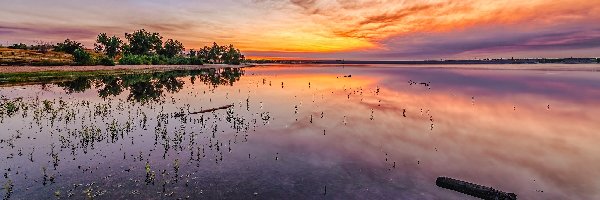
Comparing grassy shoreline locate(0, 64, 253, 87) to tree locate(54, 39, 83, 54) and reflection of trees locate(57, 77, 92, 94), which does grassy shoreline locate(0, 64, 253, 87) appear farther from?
tree locate(54, 39, 83, 54)

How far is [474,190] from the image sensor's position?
13.2 m

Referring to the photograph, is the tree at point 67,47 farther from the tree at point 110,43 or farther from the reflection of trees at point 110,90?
the reflection of trees at point 110,90

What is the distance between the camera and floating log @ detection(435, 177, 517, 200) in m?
12.4

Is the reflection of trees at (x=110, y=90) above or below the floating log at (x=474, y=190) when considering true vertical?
above

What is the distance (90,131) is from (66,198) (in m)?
11.0

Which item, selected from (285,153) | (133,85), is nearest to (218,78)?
(133,85)

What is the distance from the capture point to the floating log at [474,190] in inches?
490

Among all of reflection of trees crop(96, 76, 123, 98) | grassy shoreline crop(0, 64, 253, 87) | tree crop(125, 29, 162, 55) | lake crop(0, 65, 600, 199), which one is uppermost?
tree crop(125, 29, 162, 55)

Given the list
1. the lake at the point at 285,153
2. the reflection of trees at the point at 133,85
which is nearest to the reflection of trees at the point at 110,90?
the reflection of trees at the point at 133,85

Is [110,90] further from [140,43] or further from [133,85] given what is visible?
[140,43]

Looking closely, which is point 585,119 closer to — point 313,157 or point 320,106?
point 320,106

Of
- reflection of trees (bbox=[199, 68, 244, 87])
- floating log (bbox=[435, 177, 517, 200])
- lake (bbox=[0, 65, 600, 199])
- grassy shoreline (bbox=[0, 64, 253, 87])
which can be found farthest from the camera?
reflection of trees (bbox=[199, 68, 244, 87])

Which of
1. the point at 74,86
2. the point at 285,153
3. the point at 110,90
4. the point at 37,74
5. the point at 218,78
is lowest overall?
the point at 285,153

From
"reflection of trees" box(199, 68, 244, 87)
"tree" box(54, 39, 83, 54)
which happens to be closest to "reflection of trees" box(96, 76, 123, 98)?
"reflection of trees" box(199, 68, 244, 87)
